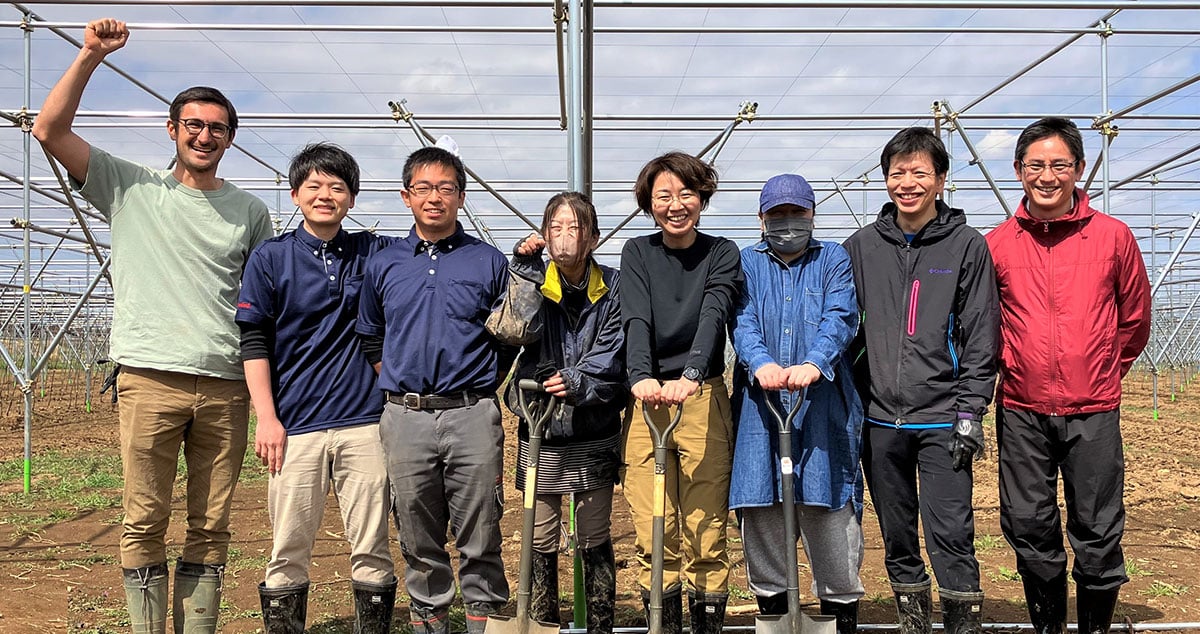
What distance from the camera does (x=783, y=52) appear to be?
7527mm

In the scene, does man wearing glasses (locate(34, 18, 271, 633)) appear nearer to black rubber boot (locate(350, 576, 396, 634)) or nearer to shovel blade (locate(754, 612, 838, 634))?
black rubber boot (locate(350, 576, 396, 634))

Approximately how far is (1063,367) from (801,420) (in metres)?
0.96

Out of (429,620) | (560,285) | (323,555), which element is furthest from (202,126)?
(323,555)

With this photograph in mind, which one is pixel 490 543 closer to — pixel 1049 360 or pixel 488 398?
pixel 488 398

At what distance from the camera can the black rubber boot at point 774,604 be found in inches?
117

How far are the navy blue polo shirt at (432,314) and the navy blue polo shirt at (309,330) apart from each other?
0.11m

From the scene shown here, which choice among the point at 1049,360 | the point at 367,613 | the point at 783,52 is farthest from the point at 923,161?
the point at 783,52

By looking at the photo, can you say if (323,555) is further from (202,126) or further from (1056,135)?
(1056,135)

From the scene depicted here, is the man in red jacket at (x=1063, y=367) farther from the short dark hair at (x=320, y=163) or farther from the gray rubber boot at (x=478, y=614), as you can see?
the short dark hair at (x=320, y=163)

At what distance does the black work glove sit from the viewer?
2.75 metres

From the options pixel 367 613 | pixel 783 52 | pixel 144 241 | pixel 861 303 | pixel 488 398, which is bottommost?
pixel 367 613

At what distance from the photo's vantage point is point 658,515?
2.72m

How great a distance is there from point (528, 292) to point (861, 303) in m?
1.20

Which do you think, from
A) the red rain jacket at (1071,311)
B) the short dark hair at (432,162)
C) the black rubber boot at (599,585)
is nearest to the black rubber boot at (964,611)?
the red rain jacket at (1071,311)
